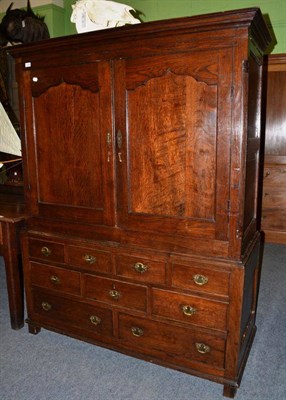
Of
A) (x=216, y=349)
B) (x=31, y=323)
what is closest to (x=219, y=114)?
(x=216, y=349)

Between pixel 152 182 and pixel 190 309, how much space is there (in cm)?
72

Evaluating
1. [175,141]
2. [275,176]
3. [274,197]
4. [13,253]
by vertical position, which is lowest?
[13,253]

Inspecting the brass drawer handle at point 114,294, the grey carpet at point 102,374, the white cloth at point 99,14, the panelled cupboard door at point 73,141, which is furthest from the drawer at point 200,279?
the white cloth at point 99,14

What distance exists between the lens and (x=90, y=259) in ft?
6.81

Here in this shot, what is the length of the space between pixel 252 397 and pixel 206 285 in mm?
680

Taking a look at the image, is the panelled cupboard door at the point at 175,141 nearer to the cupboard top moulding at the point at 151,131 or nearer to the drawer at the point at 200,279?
the cupboard top moulding at the point at 151,131

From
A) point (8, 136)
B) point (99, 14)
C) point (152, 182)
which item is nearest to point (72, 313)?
point (152, 182)

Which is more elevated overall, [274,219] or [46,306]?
[274,219]

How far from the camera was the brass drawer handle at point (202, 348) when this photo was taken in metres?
1.85

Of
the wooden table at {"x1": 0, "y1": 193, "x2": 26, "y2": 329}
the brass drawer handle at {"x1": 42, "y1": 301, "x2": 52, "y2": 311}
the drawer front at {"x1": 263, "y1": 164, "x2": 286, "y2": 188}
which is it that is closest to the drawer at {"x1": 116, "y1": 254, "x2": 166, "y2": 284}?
the brass drawer handle at {"x1": 42, "y1": 301, "x2": 52, "y2": 311}

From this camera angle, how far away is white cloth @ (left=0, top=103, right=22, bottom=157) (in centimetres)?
277

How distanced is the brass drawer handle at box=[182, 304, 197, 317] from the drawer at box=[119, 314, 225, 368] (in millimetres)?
98

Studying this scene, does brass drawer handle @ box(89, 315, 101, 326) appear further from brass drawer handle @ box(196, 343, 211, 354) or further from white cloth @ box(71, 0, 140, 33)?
white cloth @ box(71, 0, 140, 33)

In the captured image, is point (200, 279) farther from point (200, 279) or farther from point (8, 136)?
point (8, 136)
